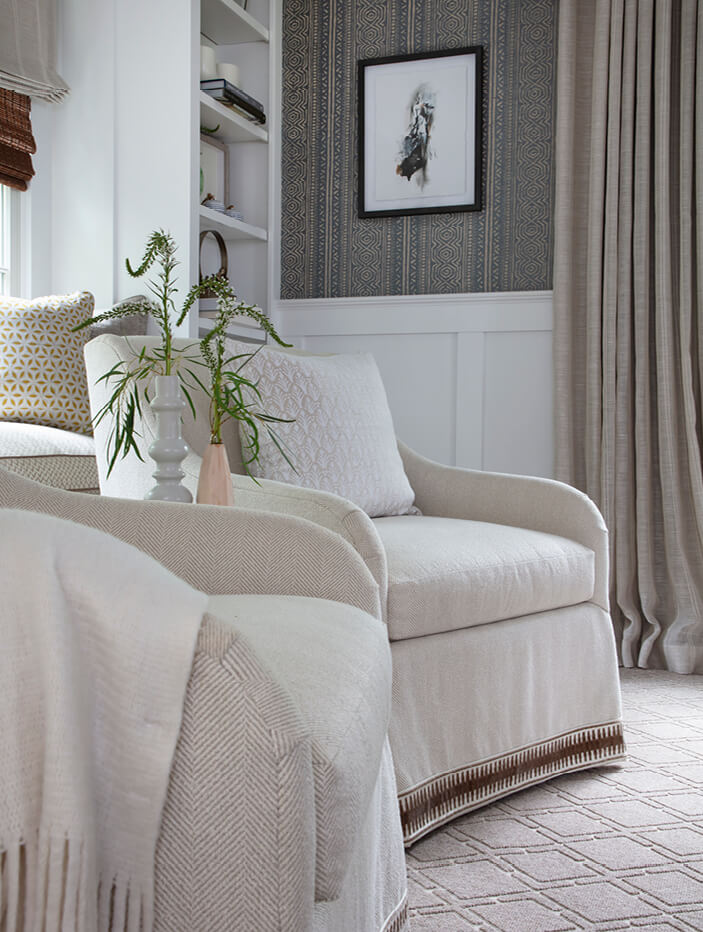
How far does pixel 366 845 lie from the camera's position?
3.44 ft

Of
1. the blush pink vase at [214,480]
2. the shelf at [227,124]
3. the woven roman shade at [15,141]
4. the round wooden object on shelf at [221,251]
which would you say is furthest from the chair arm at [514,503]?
the woven roman shade at [15,141]

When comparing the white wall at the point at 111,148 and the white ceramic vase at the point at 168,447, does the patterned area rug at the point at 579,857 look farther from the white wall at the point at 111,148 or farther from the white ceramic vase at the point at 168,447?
the white wall at the point at 111,148

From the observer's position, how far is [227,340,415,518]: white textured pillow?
2.00 m

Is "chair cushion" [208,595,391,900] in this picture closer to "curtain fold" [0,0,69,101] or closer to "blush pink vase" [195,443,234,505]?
"blush pink vase" [195,443,234,505]

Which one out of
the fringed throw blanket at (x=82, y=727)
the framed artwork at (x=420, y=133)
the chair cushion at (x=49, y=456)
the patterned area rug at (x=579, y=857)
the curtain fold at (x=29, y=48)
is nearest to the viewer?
the fringed throw blanket at (x=82, y=727)

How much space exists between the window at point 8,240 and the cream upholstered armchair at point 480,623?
4.30 ft

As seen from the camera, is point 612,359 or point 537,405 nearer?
point 612,359

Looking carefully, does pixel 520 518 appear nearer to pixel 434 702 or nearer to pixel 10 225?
pixel 434 702

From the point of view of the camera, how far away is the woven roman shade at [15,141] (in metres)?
2.85

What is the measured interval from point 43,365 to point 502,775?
158 cm

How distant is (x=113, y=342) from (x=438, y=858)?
112cm

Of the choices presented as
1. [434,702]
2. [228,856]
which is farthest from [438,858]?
[228,856]

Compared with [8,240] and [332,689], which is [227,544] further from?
[8,240]

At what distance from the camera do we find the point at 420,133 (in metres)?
3.34
